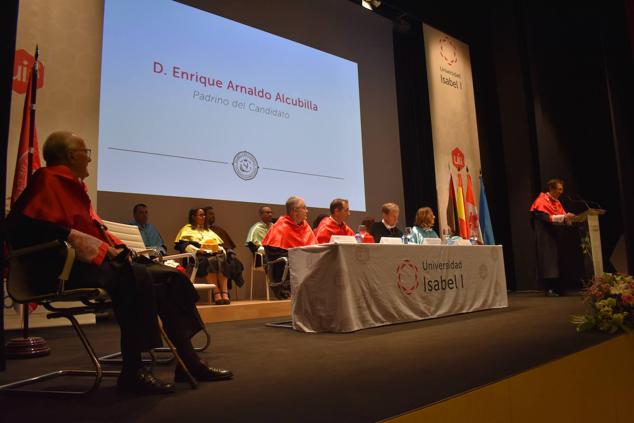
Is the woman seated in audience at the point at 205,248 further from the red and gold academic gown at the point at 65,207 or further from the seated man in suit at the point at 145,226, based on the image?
the red and gold academic gown at the point at 65,207

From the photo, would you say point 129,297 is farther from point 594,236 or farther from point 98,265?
point 594,236

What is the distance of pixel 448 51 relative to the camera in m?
7.91

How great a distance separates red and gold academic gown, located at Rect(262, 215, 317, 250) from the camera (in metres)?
4.33

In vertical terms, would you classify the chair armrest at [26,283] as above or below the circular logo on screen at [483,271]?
above

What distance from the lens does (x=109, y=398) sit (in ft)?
5.14

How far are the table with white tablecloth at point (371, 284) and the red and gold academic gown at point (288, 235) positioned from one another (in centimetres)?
90

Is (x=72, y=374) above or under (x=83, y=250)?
under

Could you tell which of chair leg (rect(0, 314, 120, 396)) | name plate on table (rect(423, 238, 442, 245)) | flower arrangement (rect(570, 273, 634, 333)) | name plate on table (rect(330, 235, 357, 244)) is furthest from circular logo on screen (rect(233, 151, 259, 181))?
Answer: chair leg (rect(0, 314, 120, 396))

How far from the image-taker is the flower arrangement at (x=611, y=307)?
2680mm

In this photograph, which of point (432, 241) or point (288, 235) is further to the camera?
point (288, 235)

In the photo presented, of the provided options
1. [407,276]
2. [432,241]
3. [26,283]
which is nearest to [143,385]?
[26,283]

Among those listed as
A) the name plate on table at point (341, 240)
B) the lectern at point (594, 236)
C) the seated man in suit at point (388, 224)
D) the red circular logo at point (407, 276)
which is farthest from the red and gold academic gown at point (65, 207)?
the lectern at point (594, 236)

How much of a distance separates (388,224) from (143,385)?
3532 millimetres

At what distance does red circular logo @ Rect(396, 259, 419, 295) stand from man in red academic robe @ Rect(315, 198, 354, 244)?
3.47 ft
